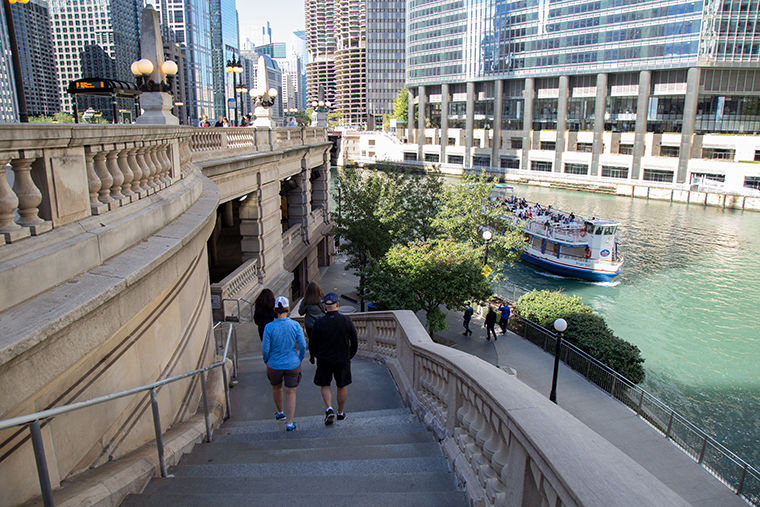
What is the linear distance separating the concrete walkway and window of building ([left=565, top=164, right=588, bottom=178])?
5964 cm

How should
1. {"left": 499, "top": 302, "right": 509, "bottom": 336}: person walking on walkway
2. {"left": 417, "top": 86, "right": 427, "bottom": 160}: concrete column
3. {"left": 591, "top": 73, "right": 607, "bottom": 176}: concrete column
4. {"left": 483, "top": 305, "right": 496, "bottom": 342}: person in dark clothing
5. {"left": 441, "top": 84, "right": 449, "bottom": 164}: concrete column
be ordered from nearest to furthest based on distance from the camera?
{"left": 483, "top": 305, "right": 496, "bottom": 342}: person in dark clothing < {"left": 499, "top": 302, "right": 509, "bottom": 336}: person walking on walkway < {"left": 591, "top": 73, "right": 607, "bottom": 176}: concrete column < {"left": 441, "top": 84, "right": 449, "bottom": 164}: concrete column < {"left": 417, "top": 86, "right": 427, "bottom": 160}: concrete column

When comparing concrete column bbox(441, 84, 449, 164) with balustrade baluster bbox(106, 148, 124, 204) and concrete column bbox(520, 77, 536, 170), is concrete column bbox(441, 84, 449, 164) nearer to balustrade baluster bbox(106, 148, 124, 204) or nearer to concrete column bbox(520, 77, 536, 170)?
concrete column bbox(520, 77, 536, 170)

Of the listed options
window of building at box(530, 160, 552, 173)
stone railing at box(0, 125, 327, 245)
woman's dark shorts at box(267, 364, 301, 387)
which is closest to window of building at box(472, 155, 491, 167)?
window of building at box(530, 160, 552, 173)

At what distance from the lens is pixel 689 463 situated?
46.3ft

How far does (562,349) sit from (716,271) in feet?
75.4

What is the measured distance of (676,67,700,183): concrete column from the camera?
6894 centimetres

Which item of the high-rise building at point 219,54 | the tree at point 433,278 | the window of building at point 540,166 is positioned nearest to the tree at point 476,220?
the tree at point 433,278

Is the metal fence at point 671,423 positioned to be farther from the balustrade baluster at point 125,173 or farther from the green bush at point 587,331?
the balustrade baluster at point 125,173

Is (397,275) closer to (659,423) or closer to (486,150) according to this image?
(659,423)

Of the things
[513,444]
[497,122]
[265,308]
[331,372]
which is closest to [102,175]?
[331,372]

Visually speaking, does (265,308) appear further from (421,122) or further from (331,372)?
(421,122)

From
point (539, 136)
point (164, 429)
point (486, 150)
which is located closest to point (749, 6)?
point (539, 136)

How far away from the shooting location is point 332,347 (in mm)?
6688

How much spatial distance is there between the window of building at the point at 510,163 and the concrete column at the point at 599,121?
13.1 meters
